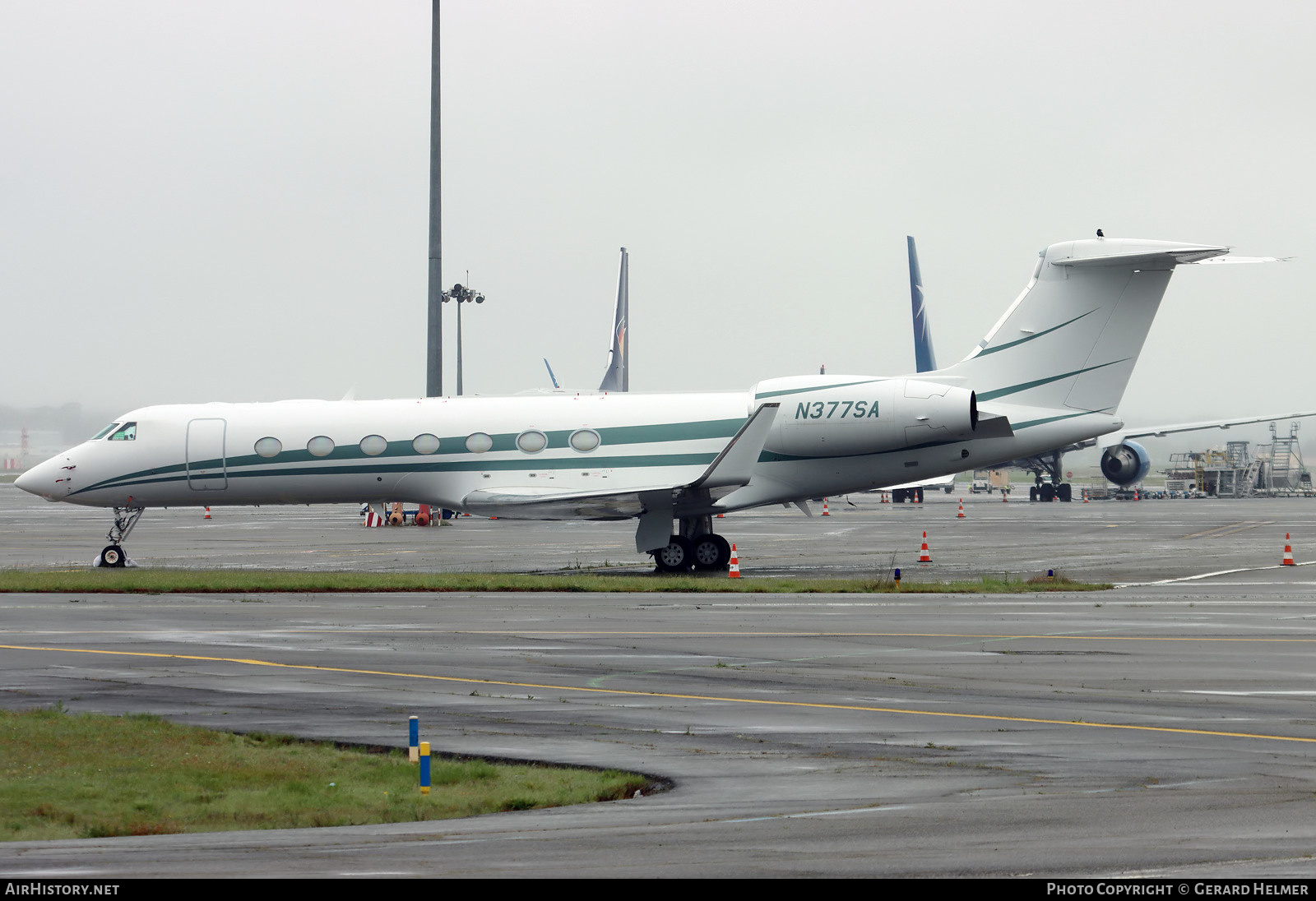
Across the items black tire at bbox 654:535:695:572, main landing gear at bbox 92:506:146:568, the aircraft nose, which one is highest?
the aircraft nose

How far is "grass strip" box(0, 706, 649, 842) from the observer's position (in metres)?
8.20

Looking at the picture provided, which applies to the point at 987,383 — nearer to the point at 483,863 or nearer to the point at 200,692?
the point at 200,692

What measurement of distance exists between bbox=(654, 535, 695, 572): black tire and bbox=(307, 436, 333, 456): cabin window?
744 centimetres

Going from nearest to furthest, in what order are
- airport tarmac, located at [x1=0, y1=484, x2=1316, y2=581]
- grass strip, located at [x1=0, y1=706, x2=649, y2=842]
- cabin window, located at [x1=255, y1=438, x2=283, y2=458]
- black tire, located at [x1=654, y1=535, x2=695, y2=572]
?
grass strip, located at [x1=0, y1=706, x2=649, y2=842] → black tire, located at [x1=654, y1=535, x2=695, y2=572] → cabin window, located at [x1=255, y1=438, x2=283, y2=458] → airport tarmac, located at [x1=0, y1=484, x2=1316, y2=581]

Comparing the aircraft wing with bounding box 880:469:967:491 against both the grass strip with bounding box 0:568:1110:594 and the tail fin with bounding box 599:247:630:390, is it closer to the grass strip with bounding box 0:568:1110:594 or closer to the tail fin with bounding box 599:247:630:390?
the grass strip with bounding box 0:568:1110:594

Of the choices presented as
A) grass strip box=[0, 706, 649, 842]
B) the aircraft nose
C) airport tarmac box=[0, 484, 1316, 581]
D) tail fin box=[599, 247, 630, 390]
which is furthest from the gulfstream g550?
tail fin box=[599, 247, 630, 390]

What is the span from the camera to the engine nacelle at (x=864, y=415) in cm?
2659

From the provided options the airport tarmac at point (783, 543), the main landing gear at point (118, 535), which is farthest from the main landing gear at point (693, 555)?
the main landing gear at point (118, 535)

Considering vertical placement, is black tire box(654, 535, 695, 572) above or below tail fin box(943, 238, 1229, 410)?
below

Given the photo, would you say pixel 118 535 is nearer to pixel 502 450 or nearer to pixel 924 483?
pixel 502 450

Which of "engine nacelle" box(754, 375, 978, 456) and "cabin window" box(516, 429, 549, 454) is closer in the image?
"engine nacelle" box(754, 375, 978, 456)

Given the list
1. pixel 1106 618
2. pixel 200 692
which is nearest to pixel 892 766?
pixel 200 692

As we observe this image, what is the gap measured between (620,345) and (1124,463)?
2648 cm

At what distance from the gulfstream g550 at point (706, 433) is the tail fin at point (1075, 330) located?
3 cm
